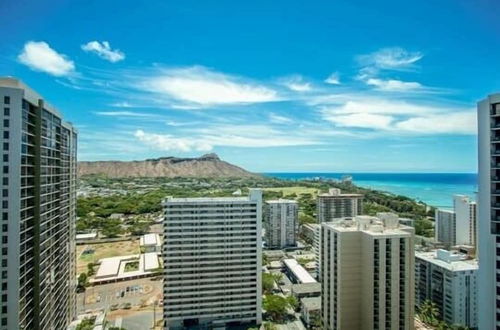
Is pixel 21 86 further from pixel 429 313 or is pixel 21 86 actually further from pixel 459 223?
pixel 459 223

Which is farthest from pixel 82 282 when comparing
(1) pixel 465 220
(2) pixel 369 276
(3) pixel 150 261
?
(1) pixel 465 220

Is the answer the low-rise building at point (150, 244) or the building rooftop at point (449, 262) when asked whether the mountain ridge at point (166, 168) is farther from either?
the building rooftop at point (449, 262)

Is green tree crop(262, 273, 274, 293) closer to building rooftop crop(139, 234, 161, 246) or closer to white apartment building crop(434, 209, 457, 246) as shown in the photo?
building rooftop crop(139, 234, 161, 246)

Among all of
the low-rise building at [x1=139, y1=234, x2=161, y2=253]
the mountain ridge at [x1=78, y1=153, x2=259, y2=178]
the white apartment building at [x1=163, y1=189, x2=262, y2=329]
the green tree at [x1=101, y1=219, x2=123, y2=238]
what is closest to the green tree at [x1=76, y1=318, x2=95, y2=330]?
the white apartment building at [x1=163, y1=189, x2=262, y2=329]

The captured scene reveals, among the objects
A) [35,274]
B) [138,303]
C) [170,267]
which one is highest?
[35,274]

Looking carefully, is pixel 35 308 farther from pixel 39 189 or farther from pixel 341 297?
pixel 341 297

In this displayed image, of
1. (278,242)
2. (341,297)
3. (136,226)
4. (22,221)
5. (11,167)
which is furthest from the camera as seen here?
(136,226)

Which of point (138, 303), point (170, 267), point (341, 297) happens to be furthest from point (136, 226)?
point (341, 297)
